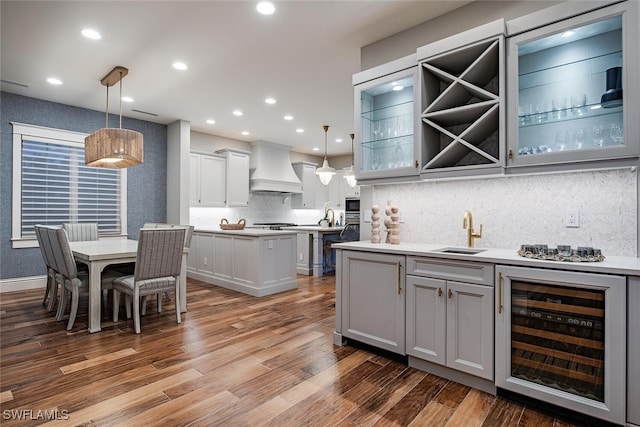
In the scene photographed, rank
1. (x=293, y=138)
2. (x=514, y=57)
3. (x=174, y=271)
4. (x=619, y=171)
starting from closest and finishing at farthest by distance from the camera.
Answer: (x=619, y=171) < (x=514, y=57) < (x=174, y=271) < (x=293, y=138)

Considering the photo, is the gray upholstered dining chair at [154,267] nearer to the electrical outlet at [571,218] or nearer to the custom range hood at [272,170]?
the electrical outlet at [571,218]

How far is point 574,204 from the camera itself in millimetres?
2217

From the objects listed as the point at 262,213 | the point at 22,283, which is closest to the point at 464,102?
the point at 262,213

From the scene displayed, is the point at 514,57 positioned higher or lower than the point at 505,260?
higher

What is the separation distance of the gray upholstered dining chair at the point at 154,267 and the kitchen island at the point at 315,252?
10.1ft

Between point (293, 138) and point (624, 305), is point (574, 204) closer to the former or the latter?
point (624, 305)

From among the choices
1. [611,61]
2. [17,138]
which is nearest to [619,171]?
[611,61]

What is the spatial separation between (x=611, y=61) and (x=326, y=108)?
3931 millimetres

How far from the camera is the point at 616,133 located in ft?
6.33

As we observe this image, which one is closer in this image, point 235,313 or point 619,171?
point 619,171

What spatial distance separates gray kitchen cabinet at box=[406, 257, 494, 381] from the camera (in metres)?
2.08

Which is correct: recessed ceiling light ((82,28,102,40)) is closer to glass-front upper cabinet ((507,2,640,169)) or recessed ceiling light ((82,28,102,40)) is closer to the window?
the window

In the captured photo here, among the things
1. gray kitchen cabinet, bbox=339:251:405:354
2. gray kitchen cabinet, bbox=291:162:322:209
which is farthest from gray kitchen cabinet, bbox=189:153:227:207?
gray kitchen cabinet, bbox=339:251:405:354

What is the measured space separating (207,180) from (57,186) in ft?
7.72
